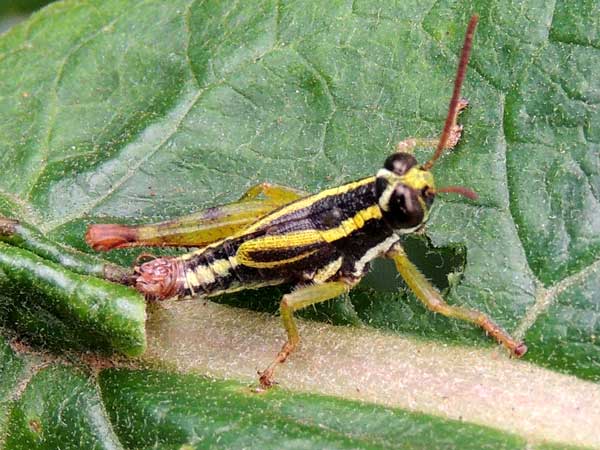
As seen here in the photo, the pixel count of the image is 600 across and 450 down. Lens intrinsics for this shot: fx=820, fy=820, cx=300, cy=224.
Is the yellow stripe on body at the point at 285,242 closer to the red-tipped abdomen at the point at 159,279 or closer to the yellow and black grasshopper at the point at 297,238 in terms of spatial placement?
the yellow and black grasshopper at the point at 297,238

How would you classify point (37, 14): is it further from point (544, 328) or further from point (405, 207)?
point (544, 328)

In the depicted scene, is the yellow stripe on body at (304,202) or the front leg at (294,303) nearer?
the front leg at (294,303)

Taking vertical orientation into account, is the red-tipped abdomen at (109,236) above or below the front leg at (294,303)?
above

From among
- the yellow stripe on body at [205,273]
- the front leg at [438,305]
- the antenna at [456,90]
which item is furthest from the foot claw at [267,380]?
the antenna at [456,90]

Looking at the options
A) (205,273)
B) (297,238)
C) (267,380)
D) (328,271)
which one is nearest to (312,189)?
(297,238)

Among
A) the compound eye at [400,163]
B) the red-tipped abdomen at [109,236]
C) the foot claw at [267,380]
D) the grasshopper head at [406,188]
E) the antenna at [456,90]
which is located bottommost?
the foot claw at [267,380]

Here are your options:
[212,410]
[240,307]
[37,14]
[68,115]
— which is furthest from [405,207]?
[37,14]

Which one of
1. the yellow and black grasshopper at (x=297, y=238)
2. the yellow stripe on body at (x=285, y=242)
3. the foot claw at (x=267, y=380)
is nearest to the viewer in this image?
the foot claw at (x=267, y=380)
